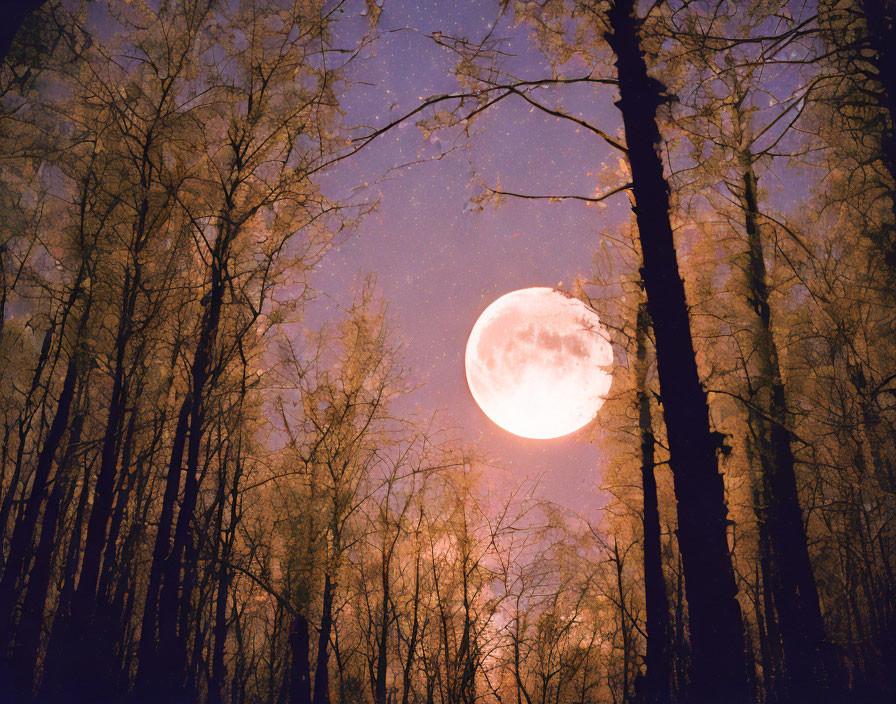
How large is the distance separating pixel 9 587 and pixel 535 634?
589cm

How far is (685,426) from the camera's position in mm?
2615

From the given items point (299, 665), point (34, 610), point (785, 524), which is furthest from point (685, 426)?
point (34, 610)

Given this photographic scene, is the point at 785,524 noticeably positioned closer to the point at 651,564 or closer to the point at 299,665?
the point at 651,564

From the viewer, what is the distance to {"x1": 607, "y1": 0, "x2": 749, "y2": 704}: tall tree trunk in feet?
7.71

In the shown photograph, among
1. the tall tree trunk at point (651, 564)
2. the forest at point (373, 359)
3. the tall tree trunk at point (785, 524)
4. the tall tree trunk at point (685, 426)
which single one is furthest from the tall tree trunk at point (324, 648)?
the tall tree trunk at point (785, 524)

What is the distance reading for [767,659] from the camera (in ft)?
41.6

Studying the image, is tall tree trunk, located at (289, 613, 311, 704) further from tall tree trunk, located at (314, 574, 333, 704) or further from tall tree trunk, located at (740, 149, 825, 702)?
tall tree trunk, located at (740, 149, 825, 702)

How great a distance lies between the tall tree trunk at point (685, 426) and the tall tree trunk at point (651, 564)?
14.4 ft

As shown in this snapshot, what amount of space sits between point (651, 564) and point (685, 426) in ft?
22.6

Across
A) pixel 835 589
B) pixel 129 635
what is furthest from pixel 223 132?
pixel 835 589

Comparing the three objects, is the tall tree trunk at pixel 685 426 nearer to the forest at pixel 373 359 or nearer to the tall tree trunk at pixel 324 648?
the forest at pixel 373 359

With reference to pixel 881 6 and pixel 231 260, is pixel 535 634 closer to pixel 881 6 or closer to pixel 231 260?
pixel 231 260

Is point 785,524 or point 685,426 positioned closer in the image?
point 685,426

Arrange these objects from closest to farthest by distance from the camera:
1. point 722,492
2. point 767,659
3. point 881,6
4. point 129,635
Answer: point 722,492 < point 881,6 < point 129,635 < point 767,659
